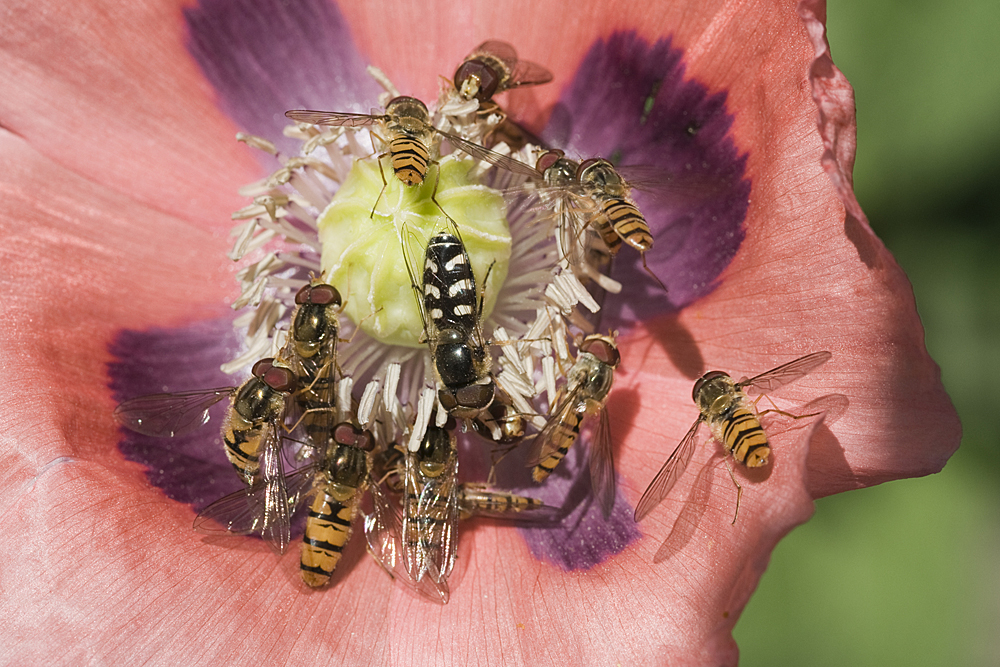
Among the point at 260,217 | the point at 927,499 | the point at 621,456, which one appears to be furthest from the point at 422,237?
the point at 927,499

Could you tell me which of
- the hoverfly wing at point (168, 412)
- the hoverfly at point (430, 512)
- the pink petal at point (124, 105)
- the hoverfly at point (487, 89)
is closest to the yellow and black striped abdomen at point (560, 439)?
the hoverfly at point (430, 512)

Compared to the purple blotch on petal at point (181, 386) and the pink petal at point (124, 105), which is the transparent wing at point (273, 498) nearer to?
the purple blotch on petal at point (181, 386)

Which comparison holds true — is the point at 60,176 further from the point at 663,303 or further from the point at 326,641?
the point at 663,303

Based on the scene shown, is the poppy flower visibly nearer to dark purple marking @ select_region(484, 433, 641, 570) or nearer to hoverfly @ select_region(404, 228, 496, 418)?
dark purple marking @ select_region(484, 433, 641, 570)

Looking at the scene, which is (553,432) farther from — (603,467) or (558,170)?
(558,170)

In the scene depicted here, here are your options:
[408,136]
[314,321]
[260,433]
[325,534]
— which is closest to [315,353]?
[314,321]

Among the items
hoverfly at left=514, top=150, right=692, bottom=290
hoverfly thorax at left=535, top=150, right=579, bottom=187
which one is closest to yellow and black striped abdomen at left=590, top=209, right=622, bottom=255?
hoverfly at left=514, top=150, right=692, bottom=290
